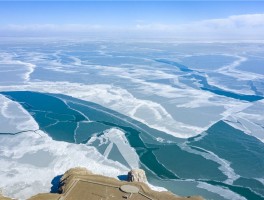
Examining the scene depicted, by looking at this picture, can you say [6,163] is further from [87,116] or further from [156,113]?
[156,113]

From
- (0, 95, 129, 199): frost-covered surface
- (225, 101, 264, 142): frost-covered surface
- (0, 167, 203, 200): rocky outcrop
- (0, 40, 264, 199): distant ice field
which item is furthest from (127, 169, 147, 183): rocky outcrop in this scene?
(225, 101, 264, 142): frost-covered surface

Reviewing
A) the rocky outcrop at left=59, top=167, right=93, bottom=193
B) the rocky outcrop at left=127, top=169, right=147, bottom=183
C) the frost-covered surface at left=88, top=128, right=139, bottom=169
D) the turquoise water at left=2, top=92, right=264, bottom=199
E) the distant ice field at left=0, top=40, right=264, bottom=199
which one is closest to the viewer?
the rocky outcrop at left=59, top=167, right=93, bottom=193

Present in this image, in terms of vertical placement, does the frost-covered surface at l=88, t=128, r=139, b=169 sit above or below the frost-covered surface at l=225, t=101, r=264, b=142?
below

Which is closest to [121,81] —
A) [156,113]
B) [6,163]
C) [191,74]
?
[191,74]

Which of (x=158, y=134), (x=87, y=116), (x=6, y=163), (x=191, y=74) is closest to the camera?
(x=6, y=163)

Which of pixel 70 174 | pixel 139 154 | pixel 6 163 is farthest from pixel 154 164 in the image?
pixel 6 163

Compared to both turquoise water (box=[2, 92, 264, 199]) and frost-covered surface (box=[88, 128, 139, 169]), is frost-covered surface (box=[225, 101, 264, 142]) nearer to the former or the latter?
turquoise water (box=[2, 92, 264, 199])

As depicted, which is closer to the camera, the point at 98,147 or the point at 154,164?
the point at 154,164

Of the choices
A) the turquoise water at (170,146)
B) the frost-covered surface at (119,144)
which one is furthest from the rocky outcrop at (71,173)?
the turquoise water at (170,146)

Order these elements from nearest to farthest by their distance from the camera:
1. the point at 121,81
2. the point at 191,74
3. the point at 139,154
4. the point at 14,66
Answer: the point at 139,154 < the point at 121,81 < the point at 191,74 < the point at 14,66
